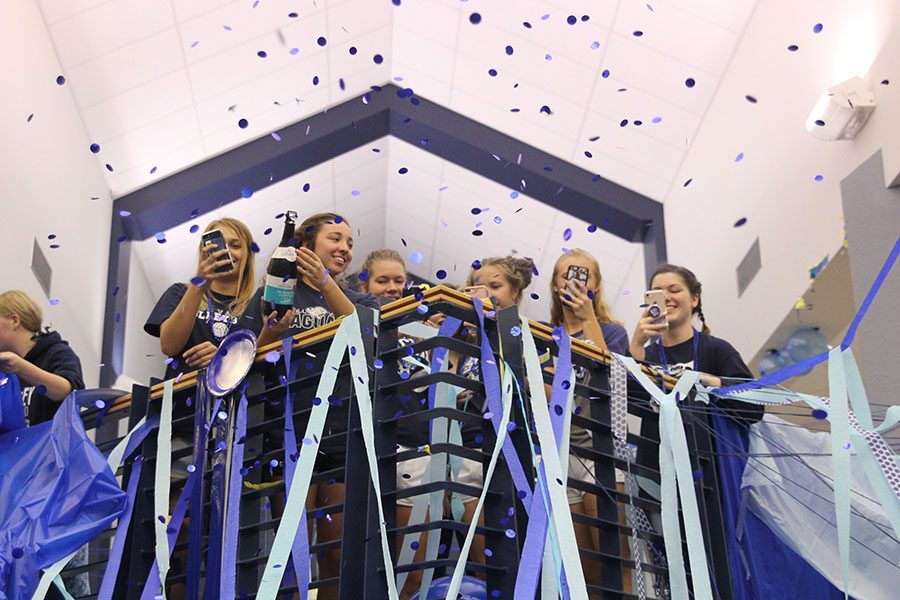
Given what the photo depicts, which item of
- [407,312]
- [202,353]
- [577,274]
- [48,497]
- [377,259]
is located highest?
[377,259]

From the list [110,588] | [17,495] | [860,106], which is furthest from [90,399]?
[860,106]

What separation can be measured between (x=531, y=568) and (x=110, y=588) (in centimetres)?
107

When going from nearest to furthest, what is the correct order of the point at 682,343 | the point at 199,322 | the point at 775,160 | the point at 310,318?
the point at 310,318 < the point at 199,322 < the point at 682,343 < the point at 775,160

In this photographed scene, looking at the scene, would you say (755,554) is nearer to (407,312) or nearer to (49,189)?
(407,312)

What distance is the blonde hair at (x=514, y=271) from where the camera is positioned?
3445 mm

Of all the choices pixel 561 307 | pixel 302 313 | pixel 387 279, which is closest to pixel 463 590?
pixel 302 313

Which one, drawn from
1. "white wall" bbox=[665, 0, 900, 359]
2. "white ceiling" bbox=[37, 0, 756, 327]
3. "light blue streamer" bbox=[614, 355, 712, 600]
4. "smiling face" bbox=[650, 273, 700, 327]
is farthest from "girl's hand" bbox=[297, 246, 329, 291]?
"white ceiling" bbox=[37, 0, 756, 327]

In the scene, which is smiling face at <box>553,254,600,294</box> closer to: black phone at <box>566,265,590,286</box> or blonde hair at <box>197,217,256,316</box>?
black phone at <box>566,265,590,286</box>

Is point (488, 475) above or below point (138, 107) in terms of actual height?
below

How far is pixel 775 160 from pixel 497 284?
9.05 ft

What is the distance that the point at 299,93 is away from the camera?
7227 millimetres

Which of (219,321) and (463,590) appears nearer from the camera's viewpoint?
(463,590)

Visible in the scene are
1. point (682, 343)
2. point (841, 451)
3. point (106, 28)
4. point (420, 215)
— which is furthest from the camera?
point (420, 215)

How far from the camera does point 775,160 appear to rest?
5.60 meters
